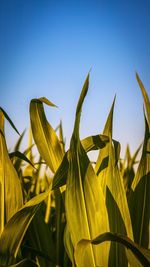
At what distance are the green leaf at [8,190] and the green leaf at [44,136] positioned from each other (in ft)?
0.19

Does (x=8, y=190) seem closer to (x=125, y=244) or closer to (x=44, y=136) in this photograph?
(x=44, y=136)

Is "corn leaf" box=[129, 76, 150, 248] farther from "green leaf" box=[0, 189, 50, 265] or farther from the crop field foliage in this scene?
"green leaf" box=[0, 189, 50, 265]

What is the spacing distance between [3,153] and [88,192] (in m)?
0.14

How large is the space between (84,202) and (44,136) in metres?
0.14

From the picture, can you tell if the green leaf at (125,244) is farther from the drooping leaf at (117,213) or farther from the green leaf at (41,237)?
the green leaf at (41,237)

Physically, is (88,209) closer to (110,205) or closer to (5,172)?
(110,205)

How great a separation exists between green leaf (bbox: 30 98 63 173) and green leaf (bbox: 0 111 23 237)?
57 millimetres

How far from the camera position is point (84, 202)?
1.30 feet

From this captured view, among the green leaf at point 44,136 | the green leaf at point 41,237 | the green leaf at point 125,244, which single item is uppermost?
the green leaf at point 44,136

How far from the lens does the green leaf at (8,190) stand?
45cm

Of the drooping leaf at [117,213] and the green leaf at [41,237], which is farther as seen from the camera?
the green leaf at [41,237]

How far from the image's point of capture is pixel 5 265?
0.40 metres

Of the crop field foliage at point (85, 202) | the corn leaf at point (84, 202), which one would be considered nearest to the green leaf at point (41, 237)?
the crop field foliage at point (85, 202)

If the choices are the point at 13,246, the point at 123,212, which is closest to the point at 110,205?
the point at 123,212
